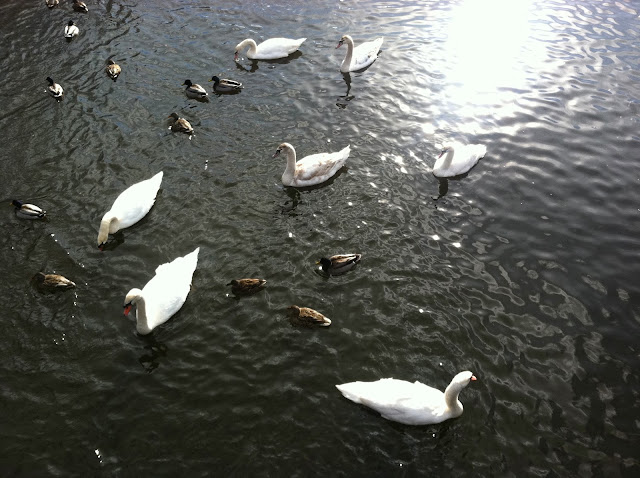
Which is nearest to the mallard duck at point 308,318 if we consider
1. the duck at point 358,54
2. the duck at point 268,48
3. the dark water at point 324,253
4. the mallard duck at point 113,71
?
the dark water at point 324,253

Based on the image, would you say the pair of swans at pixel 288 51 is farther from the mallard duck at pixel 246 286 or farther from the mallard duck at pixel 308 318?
the mallard duck at pixel 308 318

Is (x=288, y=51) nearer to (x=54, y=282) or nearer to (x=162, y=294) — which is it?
(x=162, y=294)

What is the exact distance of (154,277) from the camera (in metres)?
9.72

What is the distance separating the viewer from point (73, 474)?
695cm

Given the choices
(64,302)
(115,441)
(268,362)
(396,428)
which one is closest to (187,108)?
(64,302)

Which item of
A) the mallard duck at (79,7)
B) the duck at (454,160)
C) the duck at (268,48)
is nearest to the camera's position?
the duck at (454,160)

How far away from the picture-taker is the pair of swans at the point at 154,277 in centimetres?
877

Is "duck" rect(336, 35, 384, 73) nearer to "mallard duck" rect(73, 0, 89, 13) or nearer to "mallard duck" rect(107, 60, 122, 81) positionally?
"mallard duck" rect(107, 60, 122, 81)

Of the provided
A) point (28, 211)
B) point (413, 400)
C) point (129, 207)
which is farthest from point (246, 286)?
point (28, 211)

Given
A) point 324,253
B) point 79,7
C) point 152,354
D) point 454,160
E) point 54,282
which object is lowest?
point 152,354

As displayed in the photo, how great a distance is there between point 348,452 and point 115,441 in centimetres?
356

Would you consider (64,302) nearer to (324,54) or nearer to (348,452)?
(348,452)

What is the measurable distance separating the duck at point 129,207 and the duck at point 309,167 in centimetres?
320

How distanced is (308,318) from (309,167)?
4698 mm
